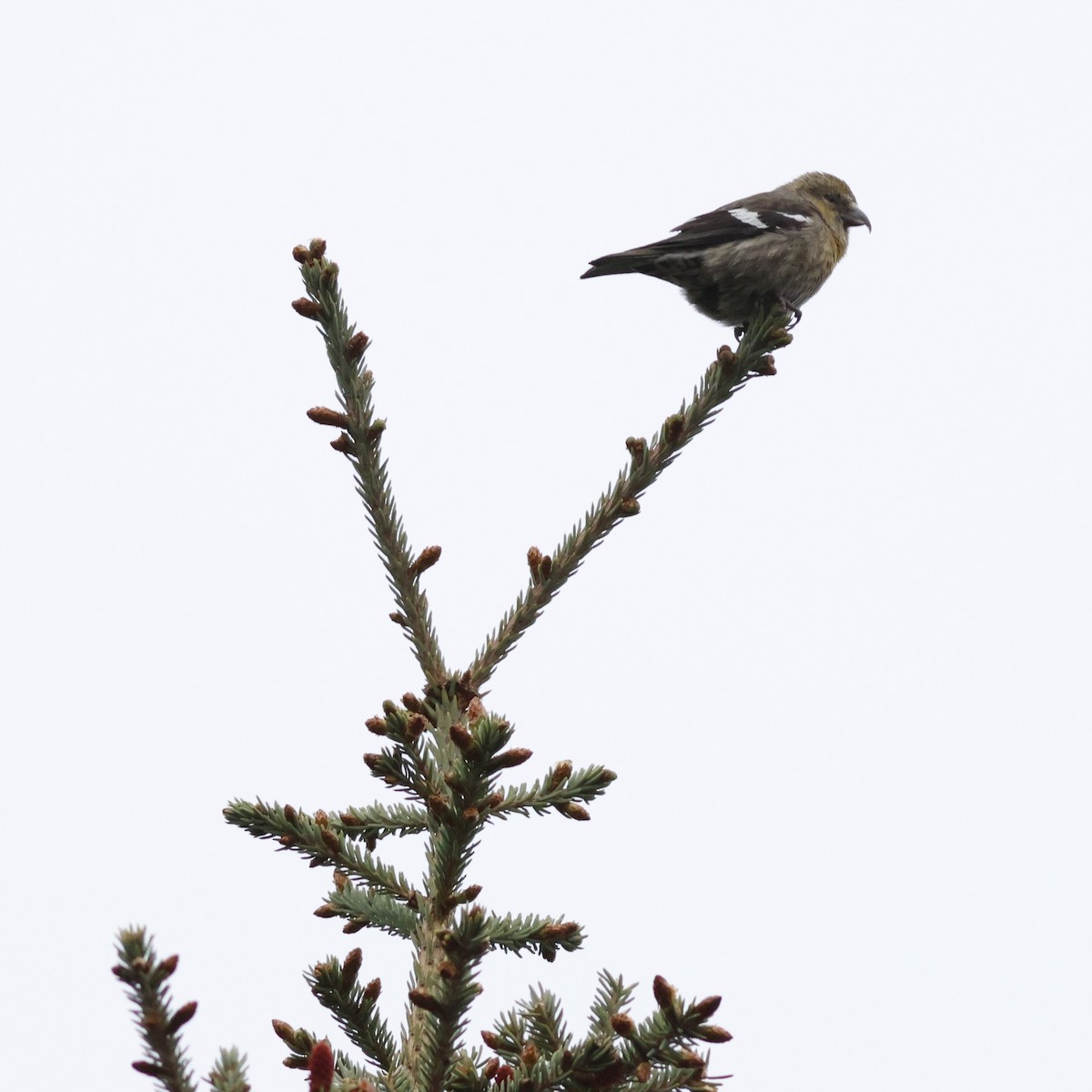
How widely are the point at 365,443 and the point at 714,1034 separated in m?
1.49

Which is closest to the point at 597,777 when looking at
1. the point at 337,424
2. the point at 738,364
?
the point at 337,424

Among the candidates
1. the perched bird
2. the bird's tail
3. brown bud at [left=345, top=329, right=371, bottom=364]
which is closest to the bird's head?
the perched bird

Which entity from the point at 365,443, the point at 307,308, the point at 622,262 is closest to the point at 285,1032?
the point at 365,443

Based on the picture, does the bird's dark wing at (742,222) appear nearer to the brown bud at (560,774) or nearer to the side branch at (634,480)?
the side branch at (634,480)

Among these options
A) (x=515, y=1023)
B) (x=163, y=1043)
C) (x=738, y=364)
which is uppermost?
(x=738, y=364)

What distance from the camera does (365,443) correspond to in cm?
274

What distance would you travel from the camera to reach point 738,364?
3562 millimetres

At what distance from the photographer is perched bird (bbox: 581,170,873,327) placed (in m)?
6.08

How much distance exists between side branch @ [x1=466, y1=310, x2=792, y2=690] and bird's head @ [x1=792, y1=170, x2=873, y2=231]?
176 inches

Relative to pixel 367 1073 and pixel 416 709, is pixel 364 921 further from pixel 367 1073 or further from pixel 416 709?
pixel 416 709

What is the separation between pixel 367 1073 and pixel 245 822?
521 millimetres

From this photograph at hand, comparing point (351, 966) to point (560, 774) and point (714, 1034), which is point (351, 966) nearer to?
point (560, 774)

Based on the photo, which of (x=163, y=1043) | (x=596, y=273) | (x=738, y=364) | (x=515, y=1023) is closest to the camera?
(x=163, y=1043)

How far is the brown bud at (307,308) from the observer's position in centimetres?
266
